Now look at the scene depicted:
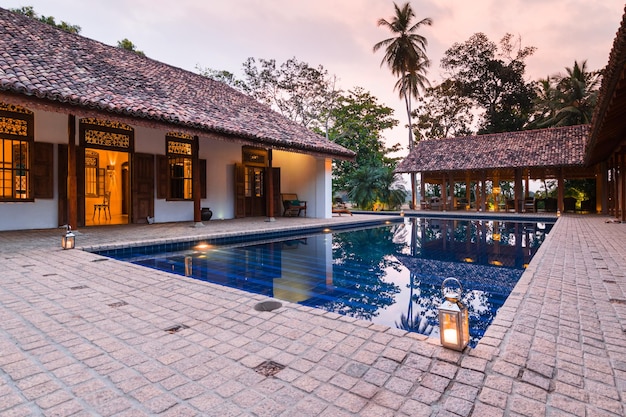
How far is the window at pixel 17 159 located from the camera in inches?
318

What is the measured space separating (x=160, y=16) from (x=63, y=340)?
57.4 ft

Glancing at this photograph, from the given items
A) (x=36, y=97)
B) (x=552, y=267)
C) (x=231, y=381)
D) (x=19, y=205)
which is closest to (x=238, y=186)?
(x=19, y=205)

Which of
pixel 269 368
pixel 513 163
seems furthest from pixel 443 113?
pixel 269 368

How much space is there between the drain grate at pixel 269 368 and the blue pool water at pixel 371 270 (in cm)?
148

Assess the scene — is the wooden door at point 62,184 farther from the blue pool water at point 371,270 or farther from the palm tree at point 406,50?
the palm tree at point 406,50

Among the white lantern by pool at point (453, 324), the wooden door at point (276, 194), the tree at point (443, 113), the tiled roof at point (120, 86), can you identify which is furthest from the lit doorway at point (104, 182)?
the tree at point (443, 113)

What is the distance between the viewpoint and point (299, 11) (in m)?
16.5

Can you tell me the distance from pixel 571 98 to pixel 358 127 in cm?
1461

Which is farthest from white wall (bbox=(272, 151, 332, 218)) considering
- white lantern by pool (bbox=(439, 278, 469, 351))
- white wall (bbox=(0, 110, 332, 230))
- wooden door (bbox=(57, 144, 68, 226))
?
white lantern by pool (bbox=(439, 278, 469, 351))

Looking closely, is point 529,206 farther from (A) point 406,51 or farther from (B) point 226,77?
(B) point 226,77

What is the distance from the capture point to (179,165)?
11164 millimetres

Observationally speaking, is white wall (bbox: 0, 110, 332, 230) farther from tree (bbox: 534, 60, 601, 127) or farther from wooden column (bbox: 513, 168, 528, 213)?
tree (bbox: 534, 60, 601, 127)

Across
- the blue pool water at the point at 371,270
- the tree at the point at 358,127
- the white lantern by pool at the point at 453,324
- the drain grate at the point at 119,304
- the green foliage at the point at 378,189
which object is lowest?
the blue pool water at the point at 371,270

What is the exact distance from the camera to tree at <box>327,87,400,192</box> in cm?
2341
